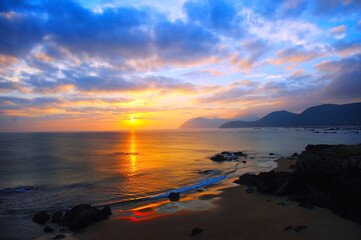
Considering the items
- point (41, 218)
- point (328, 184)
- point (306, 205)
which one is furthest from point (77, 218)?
point (328, 184)

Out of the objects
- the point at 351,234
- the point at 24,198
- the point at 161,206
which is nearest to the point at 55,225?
the point at 161,206

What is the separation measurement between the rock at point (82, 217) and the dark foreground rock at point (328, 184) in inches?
578

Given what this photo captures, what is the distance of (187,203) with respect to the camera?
1848 centimetres

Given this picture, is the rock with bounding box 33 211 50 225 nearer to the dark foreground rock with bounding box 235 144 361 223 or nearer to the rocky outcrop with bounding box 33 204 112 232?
the rocky outcrop with bounding box 33 204 112 232

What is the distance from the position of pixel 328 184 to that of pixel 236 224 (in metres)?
7.93

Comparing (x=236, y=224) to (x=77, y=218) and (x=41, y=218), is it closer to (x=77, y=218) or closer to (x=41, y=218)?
(x=77, y=218)

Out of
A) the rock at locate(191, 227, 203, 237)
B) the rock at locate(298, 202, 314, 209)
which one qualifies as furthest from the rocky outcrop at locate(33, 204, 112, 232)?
the rock at locate(298, 202, 314, 209)

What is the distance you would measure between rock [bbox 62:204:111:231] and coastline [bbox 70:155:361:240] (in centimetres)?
55

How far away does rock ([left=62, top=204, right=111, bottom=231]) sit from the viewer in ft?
45.8

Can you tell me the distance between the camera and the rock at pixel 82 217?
14.0 m

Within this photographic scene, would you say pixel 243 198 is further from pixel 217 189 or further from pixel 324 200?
pixel 324 200

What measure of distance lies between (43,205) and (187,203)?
14.0 metres

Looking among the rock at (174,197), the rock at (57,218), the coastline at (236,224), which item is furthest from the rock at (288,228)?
the rock at (57,218)

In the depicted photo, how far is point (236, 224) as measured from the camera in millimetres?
13320
